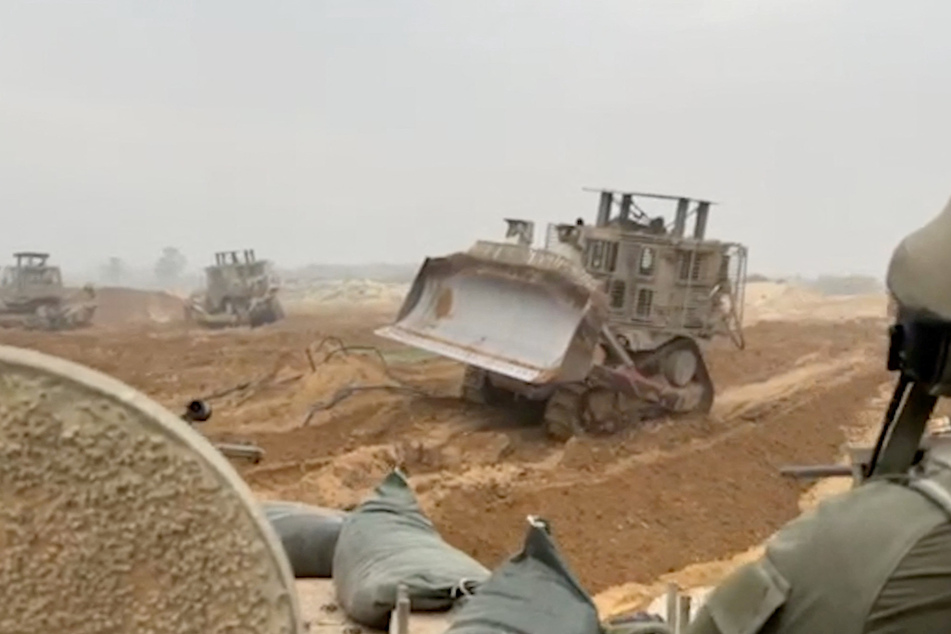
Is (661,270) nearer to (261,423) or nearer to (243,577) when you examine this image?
Result: (261,423)

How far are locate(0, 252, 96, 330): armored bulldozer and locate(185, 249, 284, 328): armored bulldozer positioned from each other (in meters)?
2.03

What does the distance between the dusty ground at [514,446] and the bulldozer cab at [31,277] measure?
261 cm

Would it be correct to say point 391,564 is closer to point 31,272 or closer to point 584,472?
point 584,472

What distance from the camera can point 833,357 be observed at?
18.8 metres

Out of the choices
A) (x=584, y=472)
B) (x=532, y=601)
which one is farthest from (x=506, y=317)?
(x=532, y=601)

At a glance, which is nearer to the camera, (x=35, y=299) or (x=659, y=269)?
(x=659, y=269)

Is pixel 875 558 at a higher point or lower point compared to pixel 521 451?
higher

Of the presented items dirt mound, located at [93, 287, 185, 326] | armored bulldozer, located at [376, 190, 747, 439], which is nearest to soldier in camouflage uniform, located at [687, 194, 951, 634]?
armored bulldozer, located at [376, 190, 747, 439]

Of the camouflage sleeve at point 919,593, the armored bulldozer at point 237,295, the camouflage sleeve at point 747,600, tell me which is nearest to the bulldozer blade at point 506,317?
the camouflage sleeve at point 747,600

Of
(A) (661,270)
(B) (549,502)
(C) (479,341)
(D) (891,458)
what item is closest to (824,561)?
(D) (891,458)

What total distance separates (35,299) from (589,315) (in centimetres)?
1319

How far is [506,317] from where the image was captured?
10.8m

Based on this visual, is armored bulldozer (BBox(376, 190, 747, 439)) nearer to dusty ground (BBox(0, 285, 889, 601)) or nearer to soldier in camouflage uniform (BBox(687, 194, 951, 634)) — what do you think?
dusty ground (BBox(0, 285, 889, 601))

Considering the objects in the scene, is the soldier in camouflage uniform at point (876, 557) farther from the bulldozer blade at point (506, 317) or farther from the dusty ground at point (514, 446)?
the bulldozer blade at point (506, 317)
